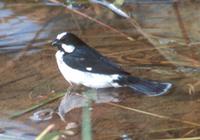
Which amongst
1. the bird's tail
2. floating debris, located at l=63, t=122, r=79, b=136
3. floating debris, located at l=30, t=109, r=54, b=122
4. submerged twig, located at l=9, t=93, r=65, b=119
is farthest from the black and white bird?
floating debris, located at l=63, t=122, r=79, b=136

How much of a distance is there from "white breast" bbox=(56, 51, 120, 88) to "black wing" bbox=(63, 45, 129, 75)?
0.02 metres

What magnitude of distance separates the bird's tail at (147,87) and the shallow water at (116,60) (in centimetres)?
4

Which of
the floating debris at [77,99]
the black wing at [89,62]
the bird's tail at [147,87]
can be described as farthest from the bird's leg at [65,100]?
the bird's tail at [147,87]

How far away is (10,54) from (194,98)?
1324 millimetres

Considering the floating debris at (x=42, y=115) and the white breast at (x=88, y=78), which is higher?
the white breast at (x=88, y=78)

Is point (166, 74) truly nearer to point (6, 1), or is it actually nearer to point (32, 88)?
point (32, 88)

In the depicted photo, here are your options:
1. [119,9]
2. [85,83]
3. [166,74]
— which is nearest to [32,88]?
[85,83]

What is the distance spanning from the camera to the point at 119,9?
5289mm

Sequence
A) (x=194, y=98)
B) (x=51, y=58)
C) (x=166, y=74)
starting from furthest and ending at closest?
1. (x=51, y=58)
2. (x=166, y=74)
3. (x=194, y=98)

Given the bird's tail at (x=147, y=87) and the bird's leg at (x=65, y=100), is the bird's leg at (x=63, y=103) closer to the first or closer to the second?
the bird's leg at (x=65, y=100)

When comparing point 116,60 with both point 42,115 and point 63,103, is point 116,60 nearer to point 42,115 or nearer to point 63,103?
point 63,103

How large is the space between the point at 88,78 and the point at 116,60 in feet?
1.72

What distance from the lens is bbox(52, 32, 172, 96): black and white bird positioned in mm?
3969

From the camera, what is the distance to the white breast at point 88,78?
3984 millimetres
